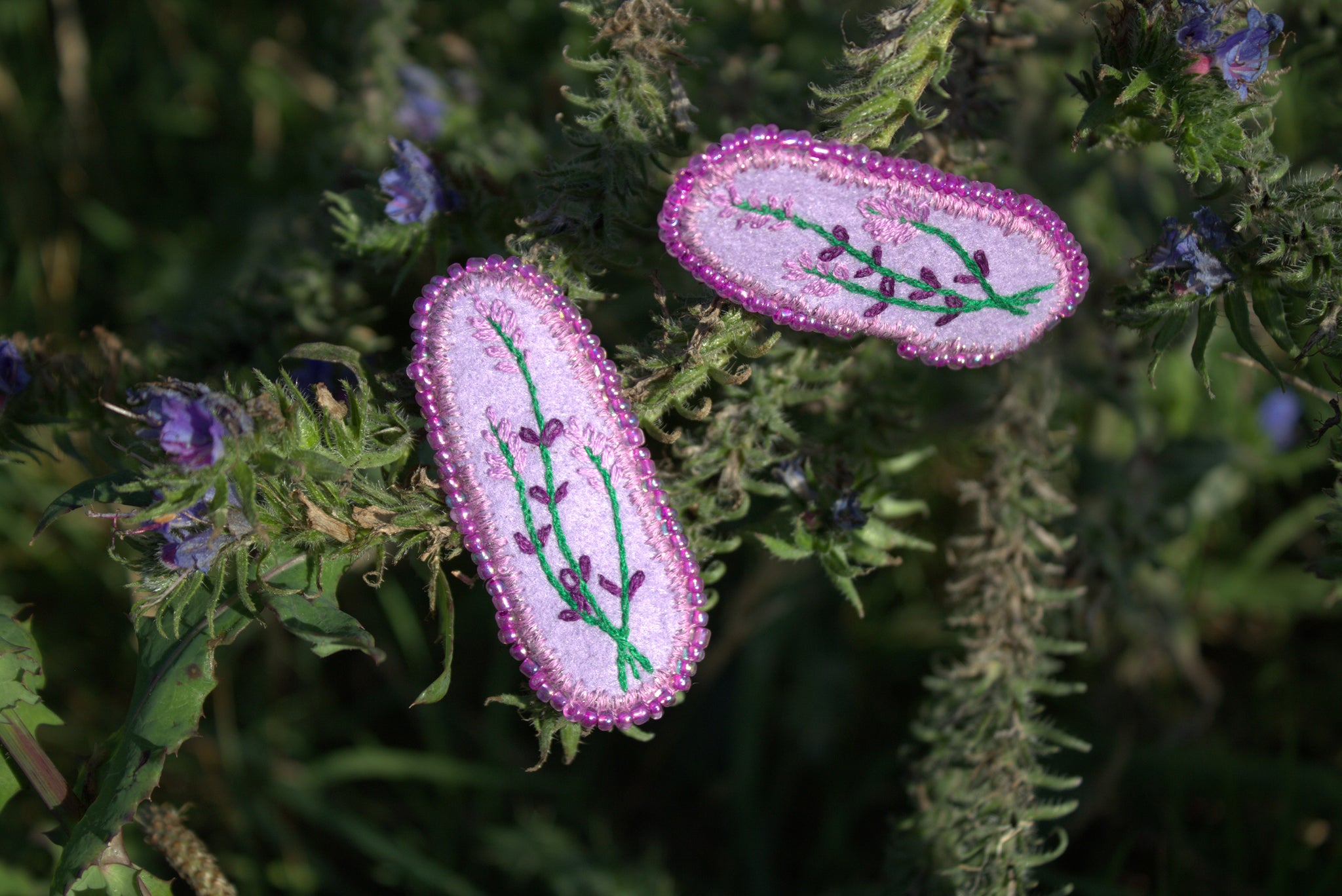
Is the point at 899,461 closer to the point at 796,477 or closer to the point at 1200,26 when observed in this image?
the point at 796,477

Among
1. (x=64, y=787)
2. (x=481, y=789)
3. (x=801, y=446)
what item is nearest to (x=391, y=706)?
(x=481, y=789)

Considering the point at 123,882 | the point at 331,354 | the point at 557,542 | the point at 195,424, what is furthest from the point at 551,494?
the point at 123,882

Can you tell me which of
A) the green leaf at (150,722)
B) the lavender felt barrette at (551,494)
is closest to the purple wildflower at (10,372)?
the green leaf at (150,722)

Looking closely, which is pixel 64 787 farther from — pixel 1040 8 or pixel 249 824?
pixel 1040 8

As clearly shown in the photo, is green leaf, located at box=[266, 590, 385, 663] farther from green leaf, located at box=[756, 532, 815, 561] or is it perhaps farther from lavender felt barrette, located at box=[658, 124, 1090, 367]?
lavender felt barrette, located at box=[658, 124, 1090, 367]

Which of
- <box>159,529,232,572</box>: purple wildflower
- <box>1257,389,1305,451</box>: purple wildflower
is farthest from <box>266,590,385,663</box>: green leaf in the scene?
<box>1257,389,1305,451</box>: purple wildflower
